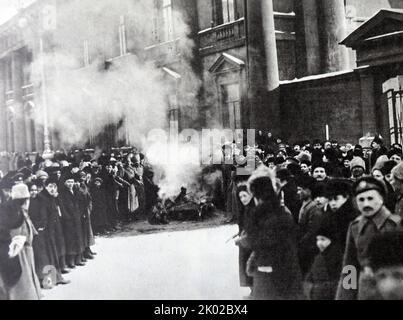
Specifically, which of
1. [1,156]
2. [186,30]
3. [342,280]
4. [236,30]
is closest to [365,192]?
[342,280]

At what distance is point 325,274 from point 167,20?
13.9 meters

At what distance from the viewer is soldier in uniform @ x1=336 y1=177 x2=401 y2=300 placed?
169 inches

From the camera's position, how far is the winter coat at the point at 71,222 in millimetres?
7484

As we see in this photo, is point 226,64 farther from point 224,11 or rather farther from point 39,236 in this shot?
point 39,236

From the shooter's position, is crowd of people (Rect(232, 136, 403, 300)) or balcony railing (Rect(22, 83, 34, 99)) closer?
crowd of people (Rect(232, 136, 403, 300))

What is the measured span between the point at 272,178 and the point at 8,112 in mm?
15651

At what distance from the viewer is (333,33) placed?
1497 centimetres

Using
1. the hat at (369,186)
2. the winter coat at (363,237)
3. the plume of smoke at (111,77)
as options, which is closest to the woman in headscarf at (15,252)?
the winter coat at (363,237)

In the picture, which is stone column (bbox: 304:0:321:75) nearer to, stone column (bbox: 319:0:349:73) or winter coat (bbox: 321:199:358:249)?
stone column (bbox: 319:0:349:73)

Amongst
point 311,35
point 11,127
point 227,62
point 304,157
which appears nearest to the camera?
point 304,157

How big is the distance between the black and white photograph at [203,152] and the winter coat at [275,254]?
1 cm

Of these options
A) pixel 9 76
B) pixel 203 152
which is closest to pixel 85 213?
pixel 203 152

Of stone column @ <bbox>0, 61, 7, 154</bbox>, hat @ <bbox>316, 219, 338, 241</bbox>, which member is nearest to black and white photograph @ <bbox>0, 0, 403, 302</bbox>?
hat @ <bbox>316, 219, 338, 241</bbox>

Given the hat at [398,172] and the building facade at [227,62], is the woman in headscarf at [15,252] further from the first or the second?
the building facade at [227,62]
